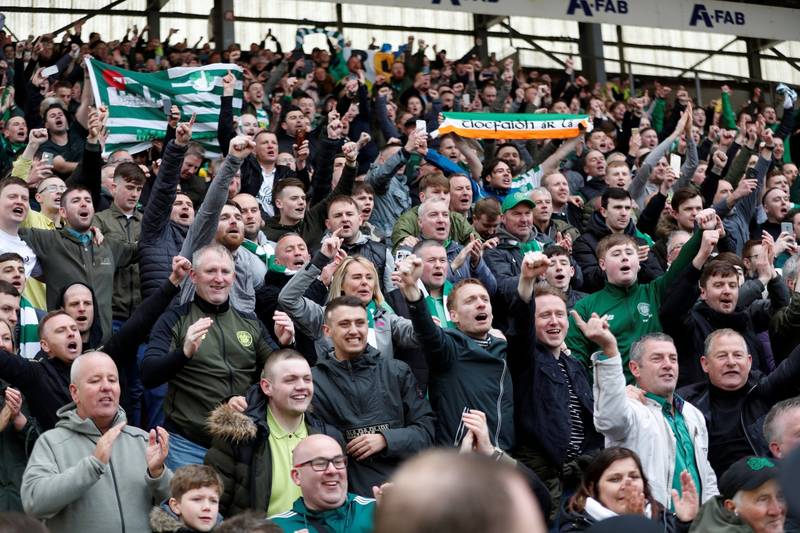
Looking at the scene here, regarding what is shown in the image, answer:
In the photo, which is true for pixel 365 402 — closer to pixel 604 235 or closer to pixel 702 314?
pixel 702 314

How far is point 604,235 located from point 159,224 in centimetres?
352

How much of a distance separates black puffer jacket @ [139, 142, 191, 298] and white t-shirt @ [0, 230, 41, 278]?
66 cm

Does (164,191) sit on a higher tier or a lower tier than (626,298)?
higher

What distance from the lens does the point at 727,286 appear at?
716 centimetres

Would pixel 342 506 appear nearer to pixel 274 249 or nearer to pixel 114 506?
pixel 114 506

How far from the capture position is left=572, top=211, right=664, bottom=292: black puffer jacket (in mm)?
8633

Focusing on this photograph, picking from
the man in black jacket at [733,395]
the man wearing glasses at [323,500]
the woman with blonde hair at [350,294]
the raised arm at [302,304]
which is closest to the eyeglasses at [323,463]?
the man wearing glasses at [323,500]

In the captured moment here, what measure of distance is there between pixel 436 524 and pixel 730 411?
4.99 metres

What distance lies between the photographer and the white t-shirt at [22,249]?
7160mm

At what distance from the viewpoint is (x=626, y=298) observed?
726 cm

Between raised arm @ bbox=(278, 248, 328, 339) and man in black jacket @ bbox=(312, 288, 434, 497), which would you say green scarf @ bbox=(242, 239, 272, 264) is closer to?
raised arm @ bbox=(278, 248, 328, 339)

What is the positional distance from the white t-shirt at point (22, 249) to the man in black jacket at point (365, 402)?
232 cm

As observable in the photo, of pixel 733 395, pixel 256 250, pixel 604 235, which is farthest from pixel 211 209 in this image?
pixel 604 235

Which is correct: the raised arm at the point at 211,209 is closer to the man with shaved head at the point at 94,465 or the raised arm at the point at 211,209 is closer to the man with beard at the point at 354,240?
the man with beard at the point at 354,240
